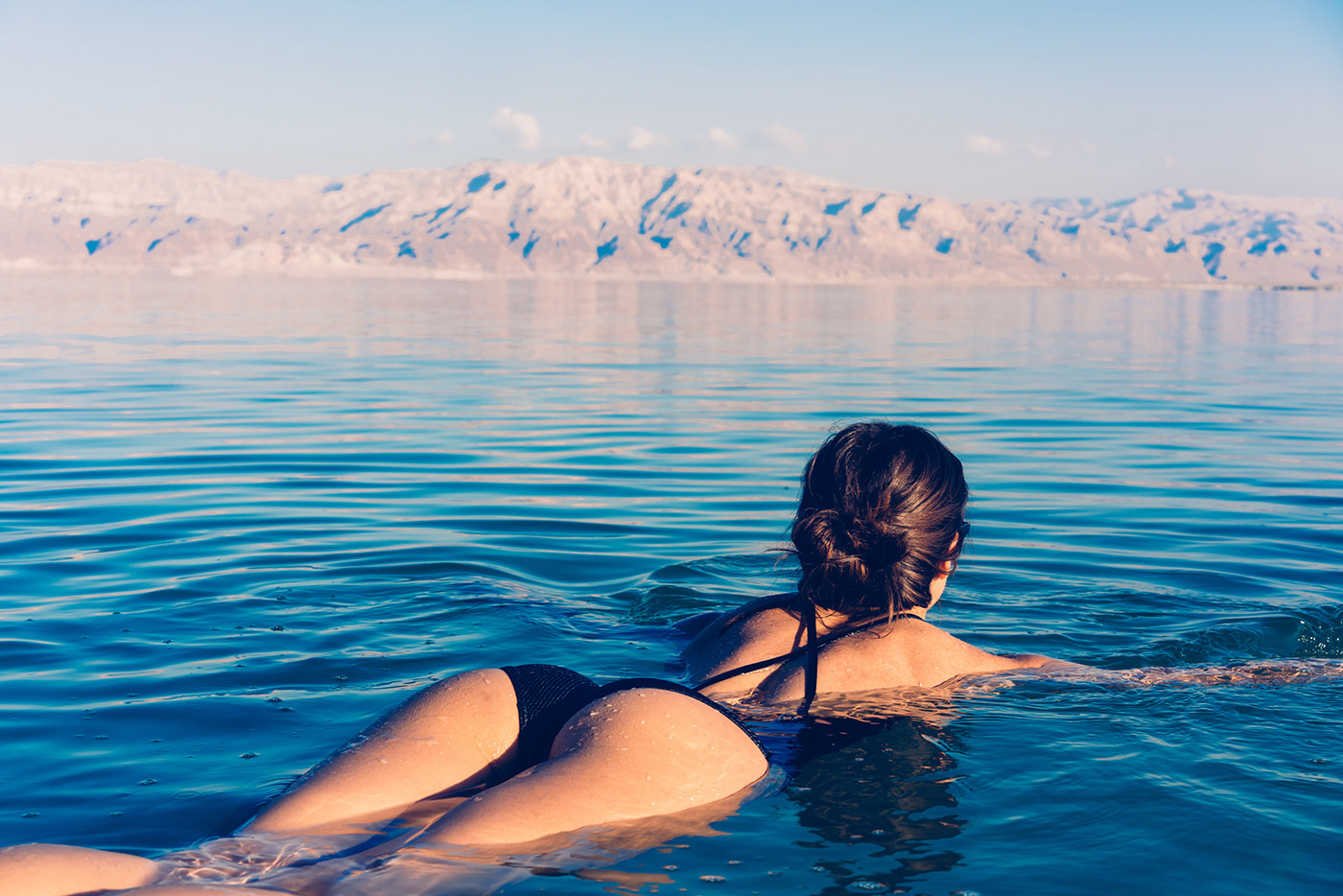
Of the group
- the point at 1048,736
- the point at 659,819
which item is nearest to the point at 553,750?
the point at 659,819

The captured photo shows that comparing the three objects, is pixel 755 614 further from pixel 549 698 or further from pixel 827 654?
pixel 549 698

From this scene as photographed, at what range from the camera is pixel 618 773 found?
2.94m

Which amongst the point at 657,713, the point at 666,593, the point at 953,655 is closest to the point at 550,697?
the point at 657,713

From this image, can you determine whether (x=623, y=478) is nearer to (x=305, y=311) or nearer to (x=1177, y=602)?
(x=1177, y=602)

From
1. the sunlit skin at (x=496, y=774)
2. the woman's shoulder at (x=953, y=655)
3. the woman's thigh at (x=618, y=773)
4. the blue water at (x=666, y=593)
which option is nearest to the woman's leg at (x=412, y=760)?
the sunlit skin at (x=496, y=774)

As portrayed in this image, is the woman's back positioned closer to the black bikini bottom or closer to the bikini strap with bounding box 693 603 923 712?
the bikini strap with bounding box 693 603 923 712

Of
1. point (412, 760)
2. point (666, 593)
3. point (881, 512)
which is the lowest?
point (666, 593)

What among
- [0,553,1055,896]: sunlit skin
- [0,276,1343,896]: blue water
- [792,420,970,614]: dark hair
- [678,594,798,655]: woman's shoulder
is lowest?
[0,276,1343,896]: blue water

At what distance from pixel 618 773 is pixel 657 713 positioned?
199 mm

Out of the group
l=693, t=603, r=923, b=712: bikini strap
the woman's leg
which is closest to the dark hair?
l=693, t=603, r=923, b=712: bikini strap

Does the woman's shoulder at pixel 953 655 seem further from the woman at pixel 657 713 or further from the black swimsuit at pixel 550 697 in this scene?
the black swimsuit at pixel 550 697

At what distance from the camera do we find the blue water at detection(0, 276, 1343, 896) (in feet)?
11.9

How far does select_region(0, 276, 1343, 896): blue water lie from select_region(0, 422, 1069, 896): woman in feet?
0.77

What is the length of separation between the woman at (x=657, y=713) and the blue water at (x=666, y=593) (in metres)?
0.23
